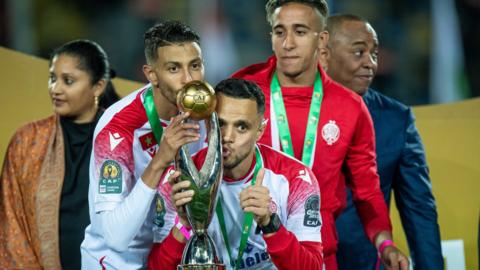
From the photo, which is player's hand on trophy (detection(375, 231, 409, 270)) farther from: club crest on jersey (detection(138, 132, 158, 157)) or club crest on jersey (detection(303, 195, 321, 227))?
club crest on jersey (detection(138, 132, 158, 157))

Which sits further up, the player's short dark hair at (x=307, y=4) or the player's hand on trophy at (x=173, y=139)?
the player's short dark hair at (x=307, y=4)

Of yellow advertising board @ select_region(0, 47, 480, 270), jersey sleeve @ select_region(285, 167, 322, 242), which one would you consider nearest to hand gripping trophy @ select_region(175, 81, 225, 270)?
jersey sleeve @ select_region(285, 167, 322, 242)

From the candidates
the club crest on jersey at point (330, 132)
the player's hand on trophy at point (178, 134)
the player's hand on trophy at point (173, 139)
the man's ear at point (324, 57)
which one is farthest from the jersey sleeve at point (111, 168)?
the man's ear at point (324, 57)

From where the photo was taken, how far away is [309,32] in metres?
3.04

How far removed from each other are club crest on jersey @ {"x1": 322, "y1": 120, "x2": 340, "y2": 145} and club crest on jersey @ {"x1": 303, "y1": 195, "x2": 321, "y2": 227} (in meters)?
0.39

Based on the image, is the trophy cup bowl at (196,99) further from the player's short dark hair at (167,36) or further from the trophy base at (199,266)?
the player's short dark hair at (167,36)

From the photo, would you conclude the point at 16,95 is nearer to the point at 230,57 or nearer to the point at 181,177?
the point at 230,57

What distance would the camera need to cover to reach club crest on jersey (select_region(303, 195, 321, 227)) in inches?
105

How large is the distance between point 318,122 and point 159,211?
60cm

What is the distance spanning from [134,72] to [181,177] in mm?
1682

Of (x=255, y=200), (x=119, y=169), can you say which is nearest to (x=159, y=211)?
(x=119, y=169)

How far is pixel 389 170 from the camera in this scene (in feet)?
12.3

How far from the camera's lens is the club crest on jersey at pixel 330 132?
3.02m

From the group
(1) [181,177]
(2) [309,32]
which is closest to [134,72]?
(2) [309,32]
